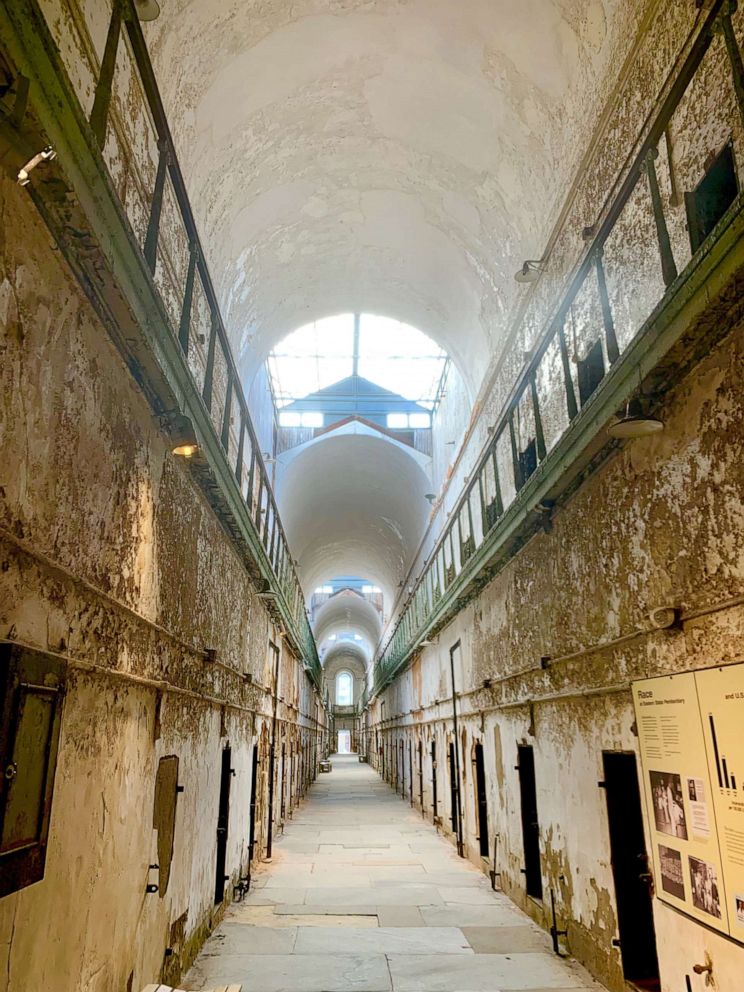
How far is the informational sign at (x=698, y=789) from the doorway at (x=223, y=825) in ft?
15.5

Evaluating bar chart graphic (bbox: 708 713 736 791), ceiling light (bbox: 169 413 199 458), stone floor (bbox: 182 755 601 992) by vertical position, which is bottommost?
stone floor (bbox: 182 755 601 992)

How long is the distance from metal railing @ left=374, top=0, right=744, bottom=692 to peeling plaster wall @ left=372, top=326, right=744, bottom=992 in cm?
46

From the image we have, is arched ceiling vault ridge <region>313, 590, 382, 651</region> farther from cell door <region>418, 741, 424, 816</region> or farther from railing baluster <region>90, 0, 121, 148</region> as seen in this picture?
railing baluster <region>90, 0, 121, 148</region>

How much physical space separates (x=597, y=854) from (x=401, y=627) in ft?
55.2

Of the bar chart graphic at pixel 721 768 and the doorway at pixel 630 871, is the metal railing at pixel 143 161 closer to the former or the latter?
the bar chart graphic at pixel 721 768

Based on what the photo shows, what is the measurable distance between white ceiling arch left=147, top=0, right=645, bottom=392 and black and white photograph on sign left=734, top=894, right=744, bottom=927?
5741 millimetres

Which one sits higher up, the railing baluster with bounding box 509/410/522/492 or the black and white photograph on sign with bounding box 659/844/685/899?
the railing baluster with bounding box 509/410/522/492

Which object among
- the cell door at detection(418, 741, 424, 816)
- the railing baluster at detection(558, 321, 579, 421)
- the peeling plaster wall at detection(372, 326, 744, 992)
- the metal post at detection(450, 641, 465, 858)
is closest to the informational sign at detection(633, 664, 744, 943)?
the peeling plaster wall at detection(372, 326, 744, 992)

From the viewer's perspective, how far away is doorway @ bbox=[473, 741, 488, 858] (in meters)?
9.52

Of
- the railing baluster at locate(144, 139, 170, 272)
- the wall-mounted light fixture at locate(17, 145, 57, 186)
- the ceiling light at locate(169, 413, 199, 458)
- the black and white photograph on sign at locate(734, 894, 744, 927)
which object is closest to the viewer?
the wall-mounted light fixture at locate(17, 145, 57, 186)

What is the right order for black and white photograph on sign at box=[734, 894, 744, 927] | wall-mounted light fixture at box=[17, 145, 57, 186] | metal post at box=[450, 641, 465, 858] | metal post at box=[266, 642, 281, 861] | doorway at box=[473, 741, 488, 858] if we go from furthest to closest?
1. metal post at box=[266, 642, 281, 861]
2. metal post at box=[450, 641, 465, 858]
3. doorway at box=[473, 741, 488, 858]
4. black and white photograph on sign at box=[734, 894, 744, 927]
5. wall-mounted light fixture at box=[17, 145, 57, 186]

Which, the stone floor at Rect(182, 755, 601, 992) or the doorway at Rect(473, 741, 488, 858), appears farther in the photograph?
the doorway at Rect(473, 741, 488, 858)

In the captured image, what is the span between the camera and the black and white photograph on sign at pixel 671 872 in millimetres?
3861

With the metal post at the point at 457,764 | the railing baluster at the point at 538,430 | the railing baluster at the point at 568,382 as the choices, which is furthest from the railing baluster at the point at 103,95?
the metal post at the point at 457,764
